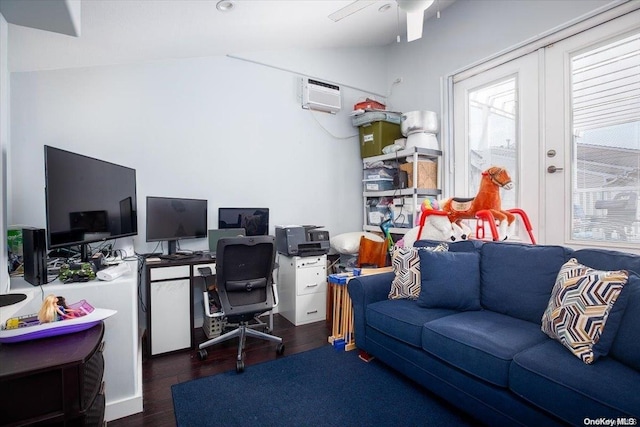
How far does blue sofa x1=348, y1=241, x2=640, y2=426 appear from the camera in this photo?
4.09 feet

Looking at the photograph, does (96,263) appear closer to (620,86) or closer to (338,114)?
(338,114)

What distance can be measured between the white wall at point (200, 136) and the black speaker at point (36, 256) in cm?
97

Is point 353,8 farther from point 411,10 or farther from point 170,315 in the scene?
point 170,315

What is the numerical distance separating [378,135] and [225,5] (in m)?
2.05

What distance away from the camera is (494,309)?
6.66 feet

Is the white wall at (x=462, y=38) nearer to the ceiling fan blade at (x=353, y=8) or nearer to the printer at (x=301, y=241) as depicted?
the ceiling fan blade at (x=353, y=8)

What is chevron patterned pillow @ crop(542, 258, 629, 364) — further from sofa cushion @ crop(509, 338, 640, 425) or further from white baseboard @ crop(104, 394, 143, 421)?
white baseboard @ crop(104, 394, 143, 421)

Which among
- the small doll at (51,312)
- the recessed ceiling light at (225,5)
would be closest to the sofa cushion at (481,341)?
the small doll at (51,312)

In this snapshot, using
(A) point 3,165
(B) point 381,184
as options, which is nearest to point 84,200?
(A) point 3,165

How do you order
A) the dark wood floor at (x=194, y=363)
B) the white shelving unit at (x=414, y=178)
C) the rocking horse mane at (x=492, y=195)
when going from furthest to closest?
1. the white shelving unit at (x=414, y=178)
2. the rocking horse mane at (x=492, y=195)
3. the dark wood floor at (x=194, y=363)

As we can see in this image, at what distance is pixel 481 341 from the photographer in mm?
1586

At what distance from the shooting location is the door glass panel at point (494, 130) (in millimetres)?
2869

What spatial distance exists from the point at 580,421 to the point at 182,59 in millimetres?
3687

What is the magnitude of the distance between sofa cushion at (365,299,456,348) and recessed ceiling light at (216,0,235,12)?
7.91ft
